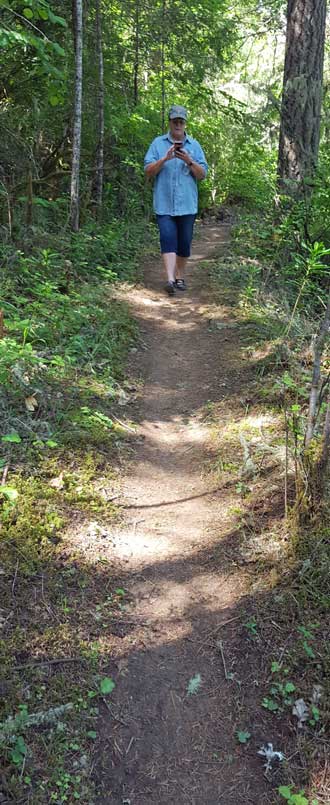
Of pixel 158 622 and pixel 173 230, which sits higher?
pixel 173 230

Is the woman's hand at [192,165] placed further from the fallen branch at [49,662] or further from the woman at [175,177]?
the fallen branch at [49,662]

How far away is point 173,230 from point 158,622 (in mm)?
5588

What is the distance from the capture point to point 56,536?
3.37 meters

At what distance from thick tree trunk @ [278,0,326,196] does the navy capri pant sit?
1792 millimetres

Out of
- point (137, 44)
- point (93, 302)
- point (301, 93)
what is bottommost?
point (93, 302)

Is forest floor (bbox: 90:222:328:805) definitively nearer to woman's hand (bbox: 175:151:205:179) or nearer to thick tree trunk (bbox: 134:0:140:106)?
woman's hand (bbox: 175:151:205:179)

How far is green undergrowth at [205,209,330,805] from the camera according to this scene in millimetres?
2559

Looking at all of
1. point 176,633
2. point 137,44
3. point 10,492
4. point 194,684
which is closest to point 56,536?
point 10,492

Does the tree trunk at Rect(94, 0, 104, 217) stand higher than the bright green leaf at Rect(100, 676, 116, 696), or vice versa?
the tree trunk at Rect(94, 0, 104, 217)

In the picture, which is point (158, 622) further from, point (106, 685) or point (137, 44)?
point (137, 44)

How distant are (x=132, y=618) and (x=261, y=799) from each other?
101 centimetres

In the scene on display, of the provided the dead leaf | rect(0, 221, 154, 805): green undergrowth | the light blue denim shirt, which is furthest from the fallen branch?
Answer: the light blue denim shirt

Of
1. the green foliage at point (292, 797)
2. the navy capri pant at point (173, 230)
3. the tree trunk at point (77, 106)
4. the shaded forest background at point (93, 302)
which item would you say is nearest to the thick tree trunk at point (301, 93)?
the shaded forest background at point (93, 302)

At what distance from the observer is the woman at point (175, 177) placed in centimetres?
712
